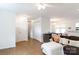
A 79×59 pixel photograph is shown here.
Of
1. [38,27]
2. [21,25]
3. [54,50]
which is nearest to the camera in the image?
[54,50]

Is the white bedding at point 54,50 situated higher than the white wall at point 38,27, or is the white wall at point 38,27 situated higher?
the white wall at point 38,27

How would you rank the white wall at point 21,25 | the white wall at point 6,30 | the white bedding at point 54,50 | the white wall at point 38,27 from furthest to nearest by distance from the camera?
the white wall at point 6,30 < the white wall at point 38,27 < the white wall at point 21,25 < the white bedding at point 54,50

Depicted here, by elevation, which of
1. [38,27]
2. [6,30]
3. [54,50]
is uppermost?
[38,27]

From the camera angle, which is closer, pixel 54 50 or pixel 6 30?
pixel 54 50

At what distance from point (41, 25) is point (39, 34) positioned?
1.31ft

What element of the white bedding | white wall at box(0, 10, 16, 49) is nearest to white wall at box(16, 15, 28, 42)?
white wall at box(0, 10, 16, 49)

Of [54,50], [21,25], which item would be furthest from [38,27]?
[54,50]

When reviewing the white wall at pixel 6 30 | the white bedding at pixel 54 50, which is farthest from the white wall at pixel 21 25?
the white bedding at pixel 54 50

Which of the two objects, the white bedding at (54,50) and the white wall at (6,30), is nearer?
the white bedding at (54,50)

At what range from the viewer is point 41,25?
148 inches

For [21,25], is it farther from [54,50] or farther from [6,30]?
[54,50]

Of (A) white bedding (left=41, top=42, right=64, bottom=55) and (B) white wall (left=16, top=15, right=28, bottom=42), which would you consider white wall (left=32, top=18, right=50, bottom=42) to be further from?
(A) white bedding (left=41, top=42, right=64, bottom=55)

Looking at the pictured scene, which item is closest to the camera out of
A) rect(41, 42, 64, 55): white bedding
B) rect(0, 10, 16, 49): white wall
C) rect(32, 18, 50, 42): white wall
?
rect(41, 42, 64, 55): white bedding

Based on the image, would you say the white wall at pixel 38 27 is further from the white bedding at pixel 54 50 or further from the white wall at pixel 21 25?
the white bedding at pixel 54 50
